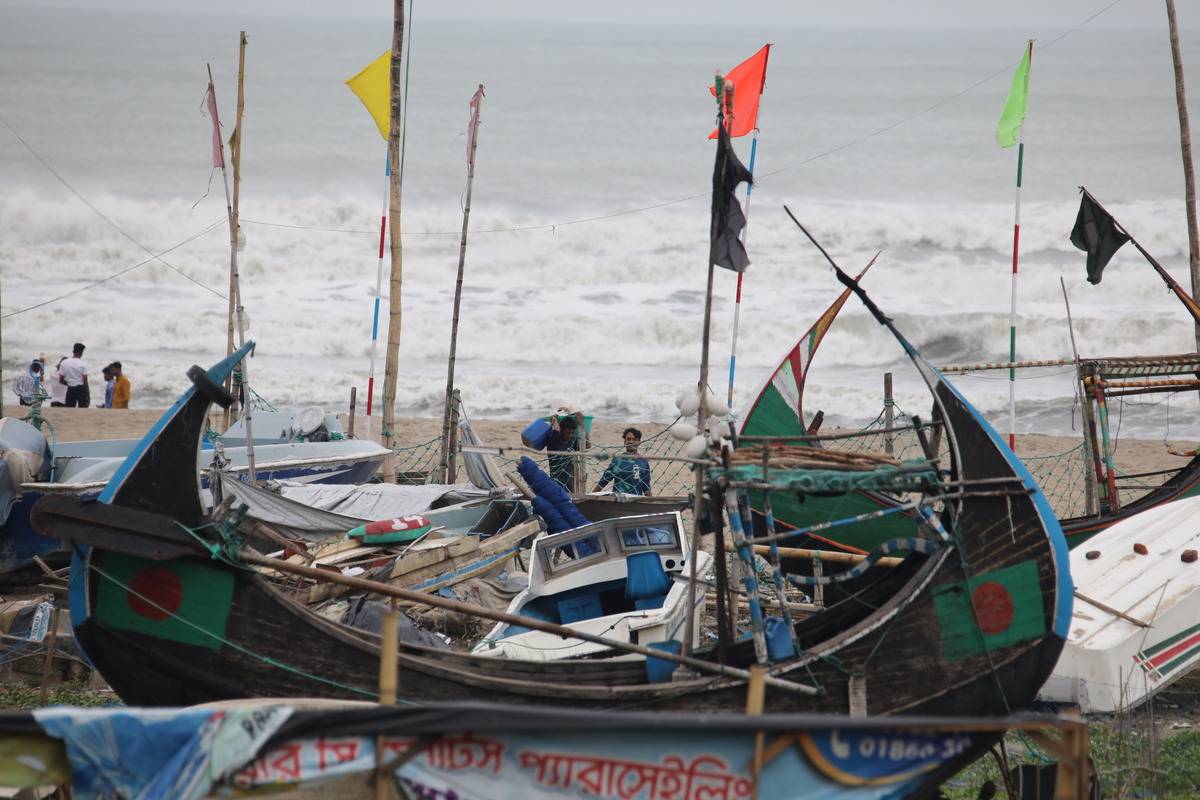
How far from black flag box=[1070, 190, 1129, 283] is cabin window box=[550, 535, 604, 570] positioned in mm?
5936

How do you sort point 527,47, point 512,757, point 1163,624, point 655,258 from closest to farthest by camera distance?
point 512,757 → point 1163,624 → point 655,258 → point 527,47

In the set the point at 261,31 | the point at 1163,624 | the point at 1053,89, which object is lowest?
the point at 1163,624

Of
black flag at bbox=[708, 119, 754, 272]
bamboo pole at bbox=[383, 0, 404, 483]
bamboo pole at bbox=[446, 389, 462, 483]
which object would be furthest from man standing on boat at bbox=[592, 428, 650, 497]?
black flag at bbox=[708, 119, 754, 272]

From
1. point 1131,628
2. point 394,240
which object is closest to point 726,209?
point 1131,628

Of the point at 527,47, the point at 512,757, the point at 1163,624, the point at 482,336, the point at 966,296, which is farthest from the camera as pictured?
the point at 527,47

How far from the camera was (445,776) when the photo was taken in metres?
4.36

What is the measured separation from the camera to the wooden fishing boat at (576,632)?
6.64 metres

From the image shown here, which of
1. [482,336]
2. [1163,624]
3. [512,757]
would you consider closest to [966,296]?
[482,336]

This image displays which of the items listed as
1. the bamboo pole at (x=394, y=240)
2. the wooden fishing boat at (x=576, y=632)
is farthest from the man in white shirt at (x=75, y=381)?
the wooden fishing boat at (x=576, y=632)

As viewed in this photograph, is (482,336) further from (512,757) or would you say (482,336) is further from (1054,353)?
(512,757)

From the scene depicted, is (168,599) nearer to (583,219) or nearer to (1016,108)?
(1016,108)

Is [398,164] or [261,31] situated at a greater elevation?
[261,31]

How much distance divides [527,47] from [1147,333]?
57024mm

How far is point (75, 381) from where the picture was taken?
21.1 m
